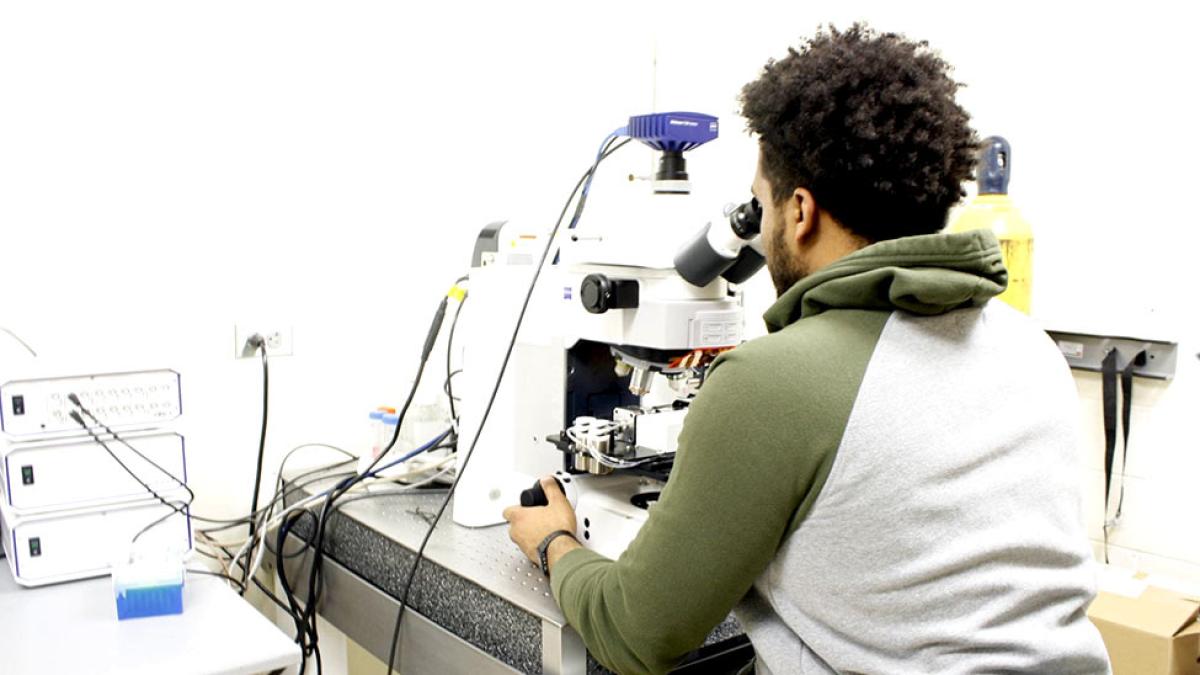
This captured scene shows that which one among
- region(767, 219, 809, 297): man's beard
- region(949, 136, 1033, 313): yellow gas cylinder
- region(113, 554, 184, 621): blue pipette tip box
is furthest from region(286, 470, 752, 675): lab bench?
region(949, 136, 1033, 313): yellow gas cylinder

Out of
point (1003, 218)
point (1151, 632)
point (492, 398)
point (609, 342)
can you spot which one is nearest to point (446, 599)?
point (492, 398)

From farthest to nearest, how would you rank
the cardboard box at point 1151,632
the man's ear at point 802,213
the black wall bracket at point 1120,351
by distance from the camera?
the black wall bracket at point 1120,351 → the cardboard box at point 1151,632 → the man's ear at point 802,213

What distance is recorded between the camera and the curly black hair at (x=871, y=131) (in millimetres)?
914

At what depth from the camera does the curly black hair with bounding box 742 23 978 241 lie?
914mm

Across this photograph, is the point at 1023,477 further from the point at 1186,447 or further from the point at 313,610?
the point at 313,610

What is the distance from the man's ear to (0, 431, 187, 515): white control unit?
101 cm

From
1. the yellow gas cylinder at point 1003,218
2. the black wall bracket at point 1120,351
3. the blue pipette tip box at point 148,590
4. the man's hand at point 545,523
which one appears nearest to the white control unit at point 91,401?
the blue pipette tip box at point 148,590

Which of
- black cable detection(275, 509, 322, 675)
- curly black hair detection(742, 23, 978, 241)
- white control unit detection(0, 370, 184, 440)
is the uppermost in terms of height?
curly black hair detection(742, 23, 978, 241)

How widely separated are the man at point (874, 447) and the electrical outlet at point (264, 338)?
1095 mm

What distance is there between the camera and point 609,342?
4.11ft

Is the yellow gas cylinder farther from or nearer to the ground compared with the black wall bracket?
farther from the ground

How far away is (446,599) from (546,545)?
21 cm

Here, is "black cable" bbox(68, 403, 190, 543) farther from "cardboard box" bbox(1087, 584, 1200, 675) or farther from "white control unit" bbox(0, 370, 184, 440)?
"cardboard box" bbox(1087, 584, 1200, 675)

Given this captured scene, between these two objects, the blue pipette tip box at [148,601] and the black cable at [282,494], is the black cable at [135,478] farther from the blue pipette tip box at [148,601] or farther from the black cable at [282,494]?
the black cable at [282,494]
